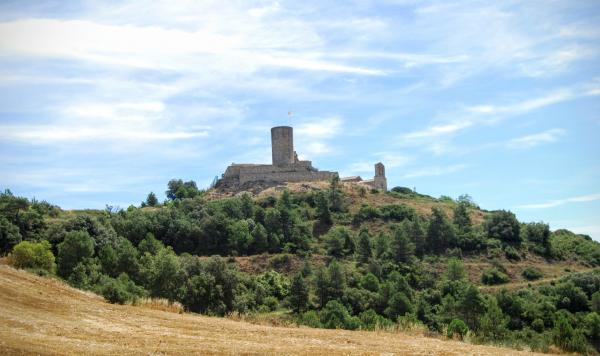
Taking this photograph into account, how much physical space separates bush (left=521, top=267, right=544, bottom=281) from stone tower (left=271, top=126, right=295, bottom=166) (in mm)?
38344

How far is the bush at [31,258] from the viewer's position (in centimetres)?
3222

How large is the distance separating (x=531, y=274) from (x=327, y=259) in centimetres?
2132

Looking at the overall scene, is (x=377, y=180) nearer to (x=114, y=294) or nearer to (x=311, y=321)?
(x=311, y=321)

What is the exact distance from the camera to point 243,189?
90375 millimetres

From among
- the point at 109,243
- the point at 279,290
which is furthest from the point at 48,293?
the point at 279,290

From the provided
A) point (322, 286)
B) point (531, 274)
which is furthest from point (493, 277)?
point (322, 286)

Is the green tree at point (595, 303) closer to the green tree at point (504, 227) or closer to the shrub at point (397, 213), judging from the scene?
the green tree at point (504, 227)

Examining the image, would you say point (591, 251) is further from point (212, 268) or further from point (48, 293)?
point (48, 293)

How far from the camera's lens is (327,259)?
65375 mm

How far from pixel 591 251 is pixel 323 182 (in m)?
36.8

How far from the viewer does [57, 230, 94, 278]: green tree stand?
41.7 m

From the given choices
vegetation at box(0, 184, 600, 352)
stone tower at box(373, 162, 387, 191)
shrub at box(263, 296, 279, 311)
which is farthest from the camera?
stone tower at box(373, 162, 387, 191)

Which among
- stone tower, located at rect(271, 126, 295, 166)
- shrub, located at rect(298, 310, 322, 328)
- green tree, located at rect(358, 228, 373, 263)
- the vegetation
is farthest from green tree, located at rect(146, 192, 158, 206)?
shrub, located at rect(298, 310, 322, 328)

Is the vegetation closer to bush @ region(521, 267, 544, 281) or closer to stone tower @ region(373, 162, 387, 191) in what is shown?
bush @ region(521, 267, 544, 281)
